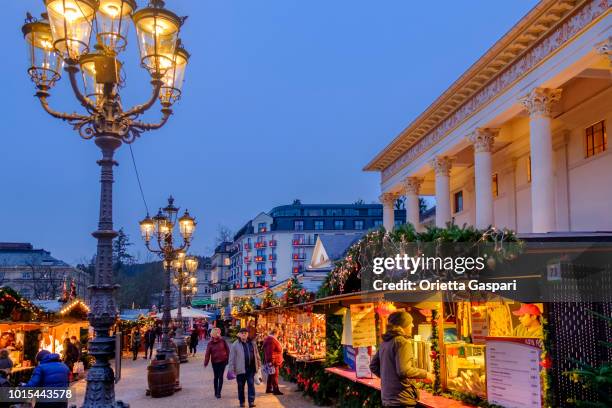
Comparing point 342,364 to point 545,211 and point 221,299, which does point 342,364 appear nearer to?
point 545,211

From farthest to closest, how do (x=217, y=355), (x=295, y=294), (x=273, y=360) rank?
(x=295, y=294)
(x=273, y=360)
(x=217, y=355)

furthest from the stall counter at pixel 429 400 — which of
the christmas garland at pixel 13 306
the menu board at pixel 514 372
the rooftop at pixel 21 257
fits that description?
the rooftop at pixel 21 257

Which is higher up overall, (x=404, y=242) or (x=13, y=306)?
(x=404, y=242)

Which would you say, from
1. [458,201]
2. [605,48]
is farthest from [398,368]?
[458,201]

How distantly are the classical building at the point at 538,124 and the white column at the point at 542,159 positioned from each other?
0.03 meters

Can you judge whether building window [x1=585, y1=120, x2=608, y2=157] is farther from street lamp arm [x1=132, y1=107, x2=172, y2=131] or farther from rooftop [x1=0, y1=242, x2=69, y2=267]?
rooftop [x1=0, y1=242, x2=69, y2=267]

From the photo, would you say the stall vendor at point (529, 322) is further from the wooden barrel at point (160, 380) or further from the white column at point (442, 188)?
the white column at point (442, 188)

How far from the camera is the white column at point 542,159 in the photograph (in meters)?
20.1

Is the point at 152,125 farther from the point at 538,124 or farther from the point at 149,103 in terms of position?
the point at 538,124

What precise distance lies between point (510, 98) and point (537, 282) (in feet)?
56.3

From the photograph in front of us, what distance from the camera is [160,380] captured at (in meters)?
16.4

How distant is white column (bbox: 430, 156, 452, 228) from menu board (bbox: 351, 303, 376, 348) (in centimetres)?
2030

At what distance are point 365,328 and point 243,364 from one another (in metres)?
3.86

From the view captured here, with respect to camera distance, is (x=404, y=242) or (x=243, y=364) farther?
(x=243, y=364)
